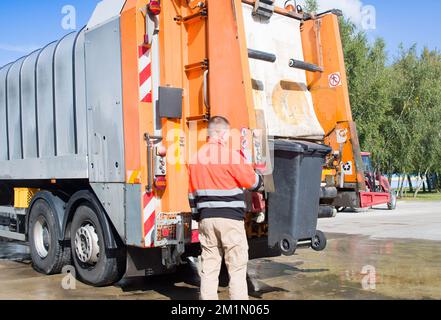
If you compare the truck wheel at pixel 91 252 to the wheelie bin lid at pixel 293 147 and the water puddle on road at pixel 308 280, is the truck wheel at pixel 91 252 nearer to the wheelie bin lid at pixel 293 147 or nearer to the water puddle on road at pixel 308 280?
the water puddle on road at pixel 308 280

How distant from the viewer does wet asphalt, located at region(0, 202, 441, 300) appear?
5.89 meters

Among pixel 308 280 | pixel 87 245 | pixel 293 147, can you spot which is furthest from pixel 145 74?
pixel 308 280

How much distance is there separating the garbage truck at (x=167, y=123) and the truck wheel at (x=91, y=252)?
0.02 metres

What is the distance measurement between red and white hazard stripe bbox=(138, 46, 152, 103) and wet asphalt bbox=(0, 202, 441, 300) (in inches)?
85.3

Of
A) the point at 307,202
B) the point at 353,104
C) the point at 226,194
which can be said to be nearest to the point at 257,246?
the point at 307,202

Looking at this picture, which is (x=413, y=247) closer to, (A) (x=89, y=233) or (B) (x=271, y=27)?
(B) (x=271, y=27)

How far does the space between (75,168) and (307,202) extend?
269 cm

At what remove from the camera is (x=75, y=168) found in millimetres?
6176

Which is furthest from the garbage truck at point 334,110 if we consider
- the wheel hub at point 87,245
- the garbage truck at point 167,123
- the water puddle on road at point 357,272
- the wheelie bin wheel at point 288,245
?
the wheel hub at point 87,245

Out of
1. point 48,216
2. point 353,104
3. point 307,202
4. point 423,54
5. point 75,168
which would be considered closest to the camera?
point 307,202

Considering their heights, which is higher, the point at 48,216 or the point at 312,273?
the point at 48,216

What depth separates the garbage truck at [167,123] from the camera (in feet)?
16.9

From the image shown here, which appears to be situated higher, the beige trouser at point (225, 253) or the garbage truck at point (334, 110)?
the garbage truck at point (334, 110)
